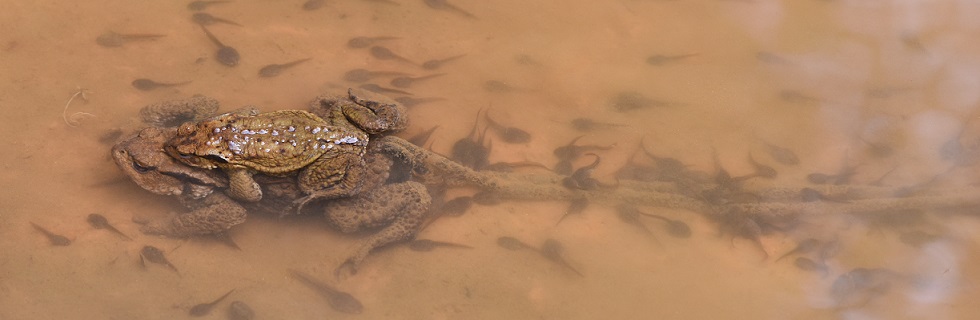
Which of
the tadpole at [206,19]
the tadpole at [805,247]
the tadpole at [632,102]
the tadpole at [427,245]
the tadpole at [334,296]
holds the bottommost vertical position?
the tadpole at [334,296]

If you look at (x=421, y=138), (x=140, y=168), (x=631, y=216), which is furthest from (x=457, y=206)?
(x=140, y=168)

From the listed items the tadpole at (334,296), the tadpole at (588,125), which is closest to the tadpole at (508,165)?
the tadpole at (588,125)

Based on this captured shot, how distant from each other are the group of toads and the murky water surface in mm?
251

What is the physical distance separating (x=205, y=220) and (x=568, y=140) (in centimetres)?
363

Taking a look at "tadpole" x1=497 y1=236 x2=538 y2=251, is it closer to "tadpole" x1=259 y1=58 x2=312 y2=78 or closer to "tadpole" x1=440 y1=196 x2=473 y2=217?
"tadpole" x1=440 y1=196 x2=473 y2=217

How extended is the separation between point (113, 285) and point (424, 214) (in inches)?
107

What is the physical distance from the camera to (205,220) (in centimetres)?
665

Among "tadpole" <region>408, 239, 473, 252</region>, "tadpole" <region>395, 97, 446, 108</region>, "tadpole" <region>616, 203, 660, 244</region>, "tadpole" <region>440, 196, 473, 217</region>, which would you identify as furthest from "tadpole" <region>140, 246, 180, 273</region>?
"tadpole" <region>616, 203, 660, 244</region>

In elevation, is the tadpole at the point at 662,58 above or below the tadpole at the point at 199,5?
above

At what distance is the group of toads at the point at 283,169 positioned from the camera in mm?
6441

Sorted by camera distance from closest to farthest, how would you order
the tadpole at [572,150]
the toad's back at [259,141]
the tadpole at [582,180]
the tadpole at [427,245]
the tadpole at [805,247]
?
1. the toad's back at [259,141]
2. the tadpole at [427,245]
3. the tadpole at [805,247]
4. the tadpole at [582,180]
5. the tadpole at [572,150]

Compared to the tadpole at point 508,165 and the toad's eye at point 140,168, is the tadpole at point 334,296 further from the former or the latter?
the tadpole at point 508,165

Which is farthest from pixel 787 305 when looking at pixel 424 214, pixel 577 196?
pixel 424 214

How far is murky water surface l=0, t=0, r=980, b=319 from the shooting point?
22.1ft
